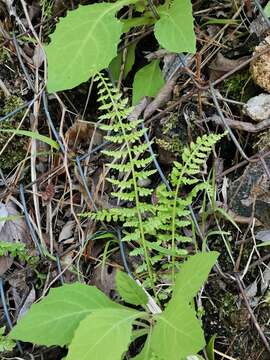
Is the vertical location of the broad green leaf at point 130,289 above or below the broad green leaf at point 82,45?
below

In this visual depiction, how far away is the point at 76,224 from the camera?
8.25 ft

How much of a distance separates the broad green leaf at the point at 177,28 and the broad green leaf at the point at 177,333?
93 cm

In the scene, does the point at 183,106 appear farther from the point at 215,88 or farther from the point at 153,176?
the point at 153,176

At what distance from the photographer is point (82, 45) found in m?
2.32

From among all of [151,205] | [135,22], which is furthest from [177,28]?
[151,205]

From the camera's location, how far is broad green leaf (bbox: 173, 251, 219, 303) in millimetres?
1790

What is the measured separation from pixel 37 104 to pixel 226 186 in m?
0.94

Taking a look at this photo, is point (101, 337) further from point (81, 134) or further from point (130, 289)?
point (81, 134)

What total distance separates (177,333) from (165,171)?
90 centimetres

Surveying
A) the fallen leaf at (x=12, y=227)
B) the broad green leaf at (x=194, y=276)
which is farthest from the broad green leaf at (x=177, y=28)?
the fallen leaf at (x=12, y=227)

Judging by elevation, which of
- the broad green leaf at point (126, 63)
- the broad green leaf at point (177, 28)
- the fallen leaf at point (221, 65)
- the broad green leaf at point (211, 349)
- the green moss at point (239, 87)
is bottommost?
the broad green leaf at point (211, 349)

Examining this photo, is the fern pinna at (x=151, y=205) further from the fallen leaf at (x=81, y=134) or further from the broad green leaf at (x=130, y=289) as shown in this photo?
the fallen leaf at (x=81, y=134)

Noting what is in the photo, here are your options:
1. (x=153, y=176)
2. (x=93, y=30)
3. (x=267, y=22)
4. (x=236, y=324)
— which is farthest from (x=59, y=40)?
(x=236, y=324)

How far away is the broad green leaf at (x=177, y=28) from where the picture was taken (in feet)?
7.35
